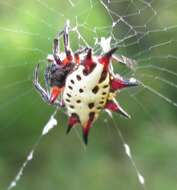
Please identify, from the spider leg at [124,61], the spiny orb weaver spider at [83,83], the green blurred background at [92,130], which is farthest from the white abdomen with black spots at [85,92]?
the green blurred background at [92,130]

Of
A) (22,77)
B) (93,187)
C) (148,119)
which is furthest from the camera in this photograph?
(148,119)

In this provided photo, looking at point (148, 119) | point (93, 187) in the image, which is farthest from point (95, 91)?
point (148, 119)

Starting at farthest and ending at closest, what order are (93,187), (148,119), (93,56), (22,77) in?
(148,119) < (93,187) < (22,77) < (93,56)

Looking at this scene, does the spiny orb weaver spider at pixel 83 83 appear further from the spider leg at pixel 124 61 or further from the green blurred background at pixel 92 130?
the green blurred background at pixel 92 130

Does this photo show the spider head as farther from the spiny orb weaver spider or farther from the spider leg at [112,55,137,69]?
the spider leg at [112,55,137,69]

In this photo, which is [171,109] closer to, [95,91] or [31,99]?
[31,99]

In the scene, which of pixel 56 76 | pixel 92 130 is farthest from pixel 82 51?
pixel 92 130

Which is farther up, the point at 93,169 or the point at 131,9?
the point at 131,9

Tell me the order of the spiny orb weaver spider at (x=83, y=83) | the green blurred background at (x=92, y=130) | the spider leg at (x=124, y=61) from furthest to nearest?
the green blurred background at (x=92, y=130), the spider leg at (x=124, y=61), the spiny orb weaver spider at (x=83, y=83)
